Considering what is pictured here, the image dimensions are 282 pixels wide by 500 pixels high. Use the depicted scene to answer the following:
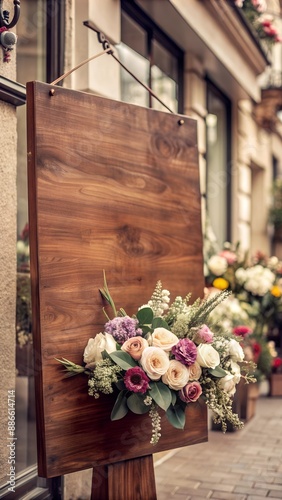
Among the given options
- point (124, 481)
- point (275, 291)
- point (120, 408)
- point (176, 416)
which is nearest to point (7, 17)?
point (120, 408)

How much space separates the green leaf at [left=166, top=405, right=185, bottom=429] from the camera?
2949 mm

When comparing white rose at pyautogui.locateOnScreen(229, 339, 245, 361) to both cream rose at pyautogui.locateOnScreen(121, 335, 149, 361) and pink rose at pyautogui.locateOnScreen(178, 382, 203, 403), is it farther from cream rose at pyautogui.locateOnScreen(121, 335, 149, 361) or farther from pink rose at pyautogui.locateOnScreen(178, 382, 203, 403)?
cream rose at pyautogui.locateOnScreen(121, 335, 149, 361)

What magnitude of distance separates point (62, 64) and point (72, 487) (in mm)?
2665

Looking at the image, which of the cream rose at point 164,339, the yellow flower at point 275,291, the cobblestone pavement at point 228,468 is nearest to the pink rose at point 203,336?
the cream rose at point 164,339

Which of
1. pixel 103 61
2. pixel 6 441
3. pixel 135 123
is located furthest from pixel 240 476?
pixel 103 61

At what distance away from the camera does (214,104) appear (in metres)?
8.30

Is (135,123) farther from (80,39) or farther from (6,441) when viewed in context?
(6,441)

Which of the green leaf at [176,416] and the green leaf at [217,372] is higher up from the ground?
the green leaf at [217,372]

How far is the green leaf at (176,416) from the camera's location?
116 inches

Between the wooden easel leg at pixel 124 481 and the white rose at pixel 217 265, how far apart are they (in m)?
3.46

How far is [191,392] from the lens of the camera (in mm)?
2945

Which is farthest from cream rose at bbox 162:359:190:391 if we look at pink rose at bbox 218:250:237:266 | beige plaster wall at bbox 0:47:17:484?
pink rose at bbox 218:250:237:266

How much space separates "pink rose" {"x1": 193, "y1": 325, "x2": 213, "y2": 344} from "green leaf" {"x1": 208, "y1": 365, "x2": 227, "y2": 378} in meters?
0.12

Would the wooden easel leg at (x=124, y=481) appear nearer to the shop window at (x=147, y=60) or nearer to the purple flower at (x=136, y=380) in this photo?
the purple flower at (x=136, y=380)
